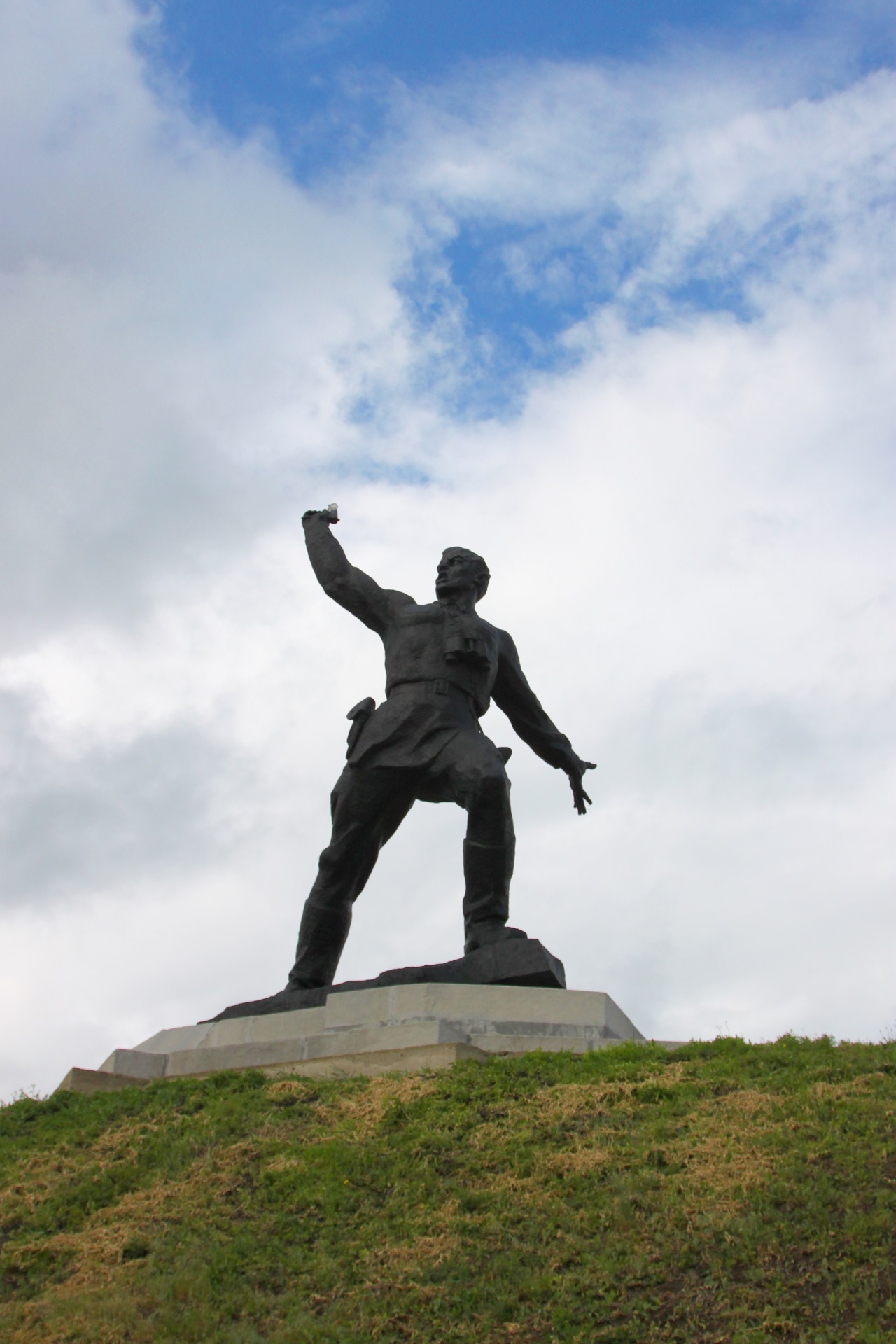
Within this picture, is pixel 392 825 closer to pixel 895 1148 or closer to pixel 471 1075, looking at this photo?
pixel 471 1075

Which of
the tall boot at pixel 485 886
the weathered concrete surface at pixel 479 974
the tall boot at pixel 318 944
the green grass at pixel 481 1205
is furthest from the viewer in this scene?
the tall boot at pixel 318 944

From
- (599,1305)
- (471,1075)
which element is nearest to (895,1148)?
(599,1305)

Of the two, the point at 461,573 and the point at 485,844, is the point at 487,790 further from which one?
the point at 461,573

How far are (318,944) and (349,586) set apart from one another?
2.81 metres

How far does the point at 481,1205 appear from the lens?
232 inches

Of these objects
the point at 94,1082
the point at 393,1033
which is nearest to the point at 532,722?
the point at 393,1033

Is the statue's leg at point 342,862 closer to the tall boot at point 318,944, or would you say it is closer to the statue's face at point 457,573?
the tall boot at point 318,944

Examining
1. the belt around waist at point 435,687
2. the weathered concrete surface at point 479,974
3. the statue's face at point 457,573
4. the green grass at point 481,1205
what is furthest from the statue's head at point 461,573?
the green grass at point 481,1205

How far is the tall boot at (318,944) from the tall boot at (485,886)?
3.31 feet

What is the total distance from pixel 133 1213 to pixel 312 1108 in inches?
51.3

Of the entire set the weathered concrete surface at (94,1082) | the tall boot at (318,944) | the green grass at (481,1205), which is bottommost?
the green grass at (481,1205)

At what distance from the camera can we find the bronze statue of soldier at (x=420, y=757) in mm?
9758

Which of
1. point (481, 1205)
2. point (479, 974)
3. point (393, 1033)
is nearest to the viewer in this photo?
point (481, 1205)

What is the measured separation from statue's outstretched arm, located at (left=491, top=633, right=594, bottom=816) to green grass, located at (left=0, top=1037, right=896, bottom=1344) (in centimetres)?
366
